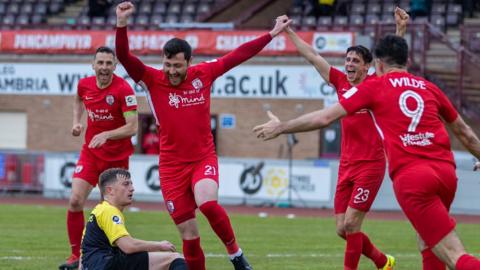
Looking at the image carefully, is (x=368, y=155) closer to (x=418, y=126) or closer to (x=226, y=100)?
(x=418, y=126)

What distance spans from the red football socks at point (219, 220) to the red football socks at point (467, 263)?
9.79 feet

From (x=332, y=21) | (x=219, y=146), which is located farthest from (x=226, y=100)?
(x=332, y=21)

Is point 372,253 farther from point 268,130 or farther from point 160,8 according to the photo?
point 160,8

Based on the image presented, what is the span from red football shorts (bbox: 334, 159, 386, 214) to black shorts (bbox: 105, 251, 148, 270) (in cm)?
257

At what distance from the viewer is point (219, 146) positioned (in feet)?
113

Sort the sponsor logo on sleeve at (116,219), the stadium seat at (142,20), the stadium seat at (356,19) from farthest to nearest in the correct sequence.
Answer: the stadium seat at (142,20)
the stadium seat at (356,19)
the sponsor logo on sleeve at (116,219)

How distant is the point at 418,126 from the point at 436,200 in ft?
1.95

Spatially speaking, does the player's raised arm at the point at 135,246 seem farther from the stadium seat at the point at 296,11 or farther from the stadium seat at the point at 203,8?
the stadium seat at the point at 203,8

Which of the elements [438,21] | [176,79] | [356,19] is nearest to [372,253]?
[176,79]

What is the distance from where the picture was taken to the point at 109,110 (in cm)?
1337

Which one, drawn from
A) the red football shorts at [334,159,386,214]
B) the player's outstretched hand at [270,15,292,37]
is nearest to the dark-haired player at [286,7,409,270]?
the red football shorts at [334,159,386,214]

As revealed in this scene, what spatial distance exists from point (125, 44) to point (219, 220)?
6.29ft

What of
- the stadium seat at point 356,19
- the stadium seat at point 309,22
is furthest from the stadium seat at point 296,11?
the stadium seat at point 356,19

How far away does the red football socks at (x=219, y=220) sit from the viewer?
35.9 feet
